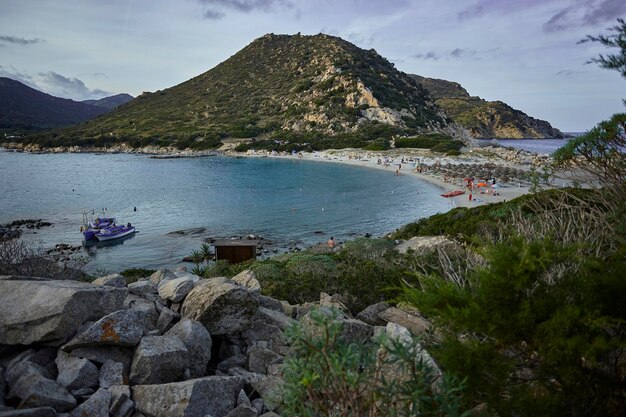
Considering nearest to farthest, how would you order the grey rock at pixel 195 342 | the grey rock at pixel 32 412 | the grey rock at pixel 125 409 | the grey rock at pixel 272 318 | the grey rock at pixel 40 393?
1. the grey rock at pixel 32 412
2. the grey rock at pixel 40 393
3. the grey rock at pixel 125 409
4. the grey rock at pixel 195 342
5. the grey rock at pixel 272 318

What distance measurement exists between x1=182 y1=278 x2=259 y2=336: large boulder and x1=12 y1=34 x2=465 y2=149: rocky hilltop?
92615 millimetres

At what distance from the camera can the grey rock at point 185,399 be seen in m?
4.81

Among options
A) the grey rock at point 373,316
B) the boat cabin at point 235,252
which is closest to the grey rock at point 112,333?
the grey rock at point 373,316

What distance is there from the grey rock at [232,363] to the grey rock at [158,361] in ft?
2.37

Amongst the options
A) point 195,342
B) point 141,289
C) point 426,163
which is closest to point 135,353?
point 195,342

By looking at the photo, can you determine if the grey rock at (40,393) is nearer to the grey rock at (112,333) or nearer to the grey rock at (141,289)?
the grey rock at (112,333)

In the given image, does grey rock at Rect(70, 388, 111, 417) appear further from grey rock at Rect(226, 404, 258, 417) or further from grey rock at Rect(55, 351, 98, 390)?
grey rock at Rect(226, 404, 258, 417)

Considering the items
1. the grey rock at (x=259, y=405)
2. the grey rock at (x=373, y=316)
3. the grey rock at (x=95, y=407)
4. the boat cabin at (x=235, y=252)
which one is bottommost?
the boat cabin at (x=235, y=252)

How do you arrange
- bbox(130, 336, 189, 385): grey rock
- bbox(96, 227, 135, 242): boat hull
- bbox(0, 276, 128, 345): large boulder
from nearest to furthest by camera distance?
bbox(130, 336, 189, 385): grey rock < bbox(0, 276, 128, 345): large boulder < bbox(96, 227, 135, 242): boat hull

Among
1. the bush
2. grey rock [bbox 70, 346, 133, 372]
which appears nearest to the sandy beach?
grey rock [bbox 70, 346, 133, 372]

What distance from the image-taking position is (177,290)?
751 cm

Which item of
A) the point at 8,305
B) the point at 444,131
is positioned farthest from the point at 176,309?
the point at 444,131

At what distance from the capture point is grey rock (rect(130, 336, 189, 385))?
5250mm

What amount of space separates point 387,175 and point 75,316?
193 ft
